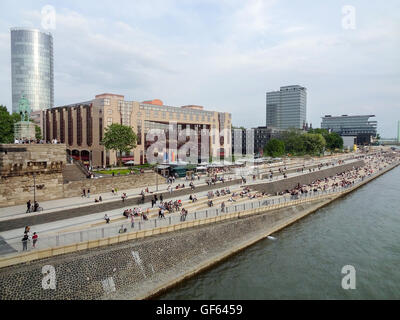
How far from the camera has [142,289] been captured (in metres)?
19.0

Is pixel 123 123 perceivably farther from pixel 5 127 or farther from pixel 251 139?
pixel 251 139

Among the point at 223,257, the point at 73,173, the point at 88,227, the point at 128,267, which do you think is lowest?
the point at 223,257

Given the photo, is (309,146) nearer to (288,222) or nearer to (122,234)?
(288,222)

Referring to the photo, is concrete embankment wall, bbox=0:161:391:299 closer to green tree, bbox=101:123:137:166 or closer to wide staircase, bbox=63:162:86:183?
wide staircase, bbox=63:162:86:183

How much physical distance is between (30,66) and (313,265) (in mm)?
164841

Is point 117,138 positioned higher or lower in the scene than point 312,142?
lower

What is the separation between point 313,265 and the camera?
78.9 feet

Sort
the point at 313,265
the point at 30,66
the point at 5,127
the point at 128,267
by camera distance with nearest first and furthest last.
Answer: the point at 128,267 → the point at 313,265 → the point at 5,127 → the point at 30,66

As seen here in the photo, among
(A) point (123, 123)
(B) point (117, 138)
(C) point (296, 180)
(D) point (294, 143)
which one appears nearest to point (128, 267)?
(B) point (117, 138)

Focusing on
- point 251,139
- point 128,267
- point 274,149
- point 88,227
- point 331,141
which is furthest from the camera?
point 331,141

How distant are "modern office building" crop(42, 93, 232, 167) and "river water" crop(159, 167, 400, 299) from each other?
27.6 metres

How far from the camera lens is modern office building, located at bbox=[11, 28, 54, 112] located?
145000mm
